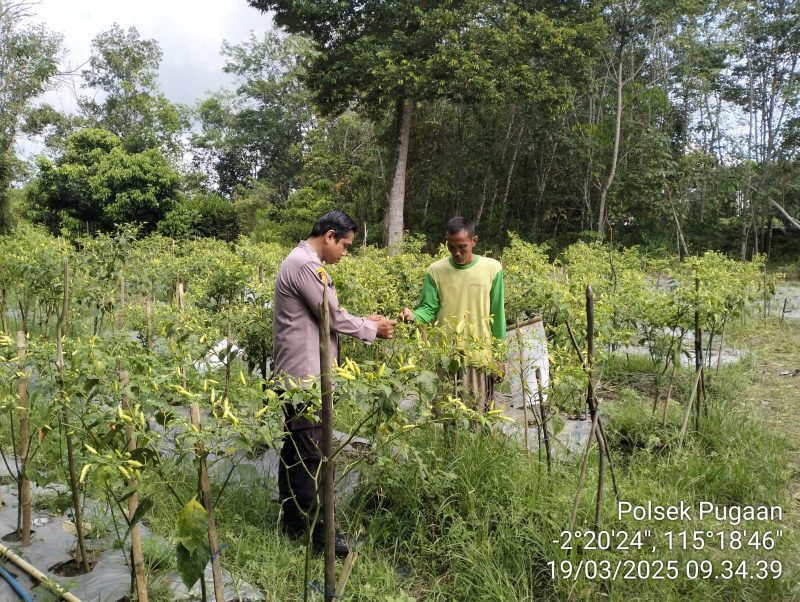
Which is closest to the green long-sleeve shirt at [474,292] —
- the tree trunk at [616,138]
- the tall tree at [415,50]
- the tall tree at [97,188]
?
the tall tree at [415,50]

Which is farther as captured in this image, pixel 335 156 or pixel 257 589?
pixel 335 156

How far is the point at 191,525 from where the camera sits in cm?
153

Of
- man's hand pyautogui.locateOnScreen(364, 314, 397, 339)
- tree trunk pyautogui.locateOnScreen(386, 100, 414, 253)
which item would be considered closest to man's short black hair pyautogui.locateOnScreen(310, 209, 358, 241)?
man's hand pyautogui.locateOnScreen(364, 314, 397, 339)

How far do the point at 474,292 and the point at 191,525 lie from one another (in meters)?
2.10

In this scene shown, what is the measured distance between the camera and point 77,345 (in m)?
2.23

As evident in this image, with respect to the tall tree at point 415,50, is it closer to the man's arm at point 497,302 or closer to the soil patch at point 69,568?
the man's arm at point 497,302

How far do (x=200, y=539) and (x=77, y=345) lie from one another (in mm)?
1074

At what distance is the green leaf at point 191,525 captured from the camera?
5.01 ft

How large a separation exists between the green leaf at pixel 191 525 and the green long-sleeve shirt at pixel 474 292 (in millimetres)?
1955

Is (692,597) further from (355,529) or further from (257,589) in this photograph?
(257,589)

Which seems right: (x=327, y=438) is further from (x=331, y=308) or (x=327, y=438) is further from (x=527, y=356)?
(x=527, y=356)

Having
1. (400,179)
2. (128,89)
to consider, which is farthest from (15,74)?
(400,179)

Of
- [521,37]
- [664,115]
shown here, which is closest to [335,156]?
[521,37]

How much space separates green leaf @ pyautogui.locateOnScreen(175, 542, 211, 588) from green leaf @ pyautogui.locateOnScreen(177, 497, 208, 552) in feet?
0.10
